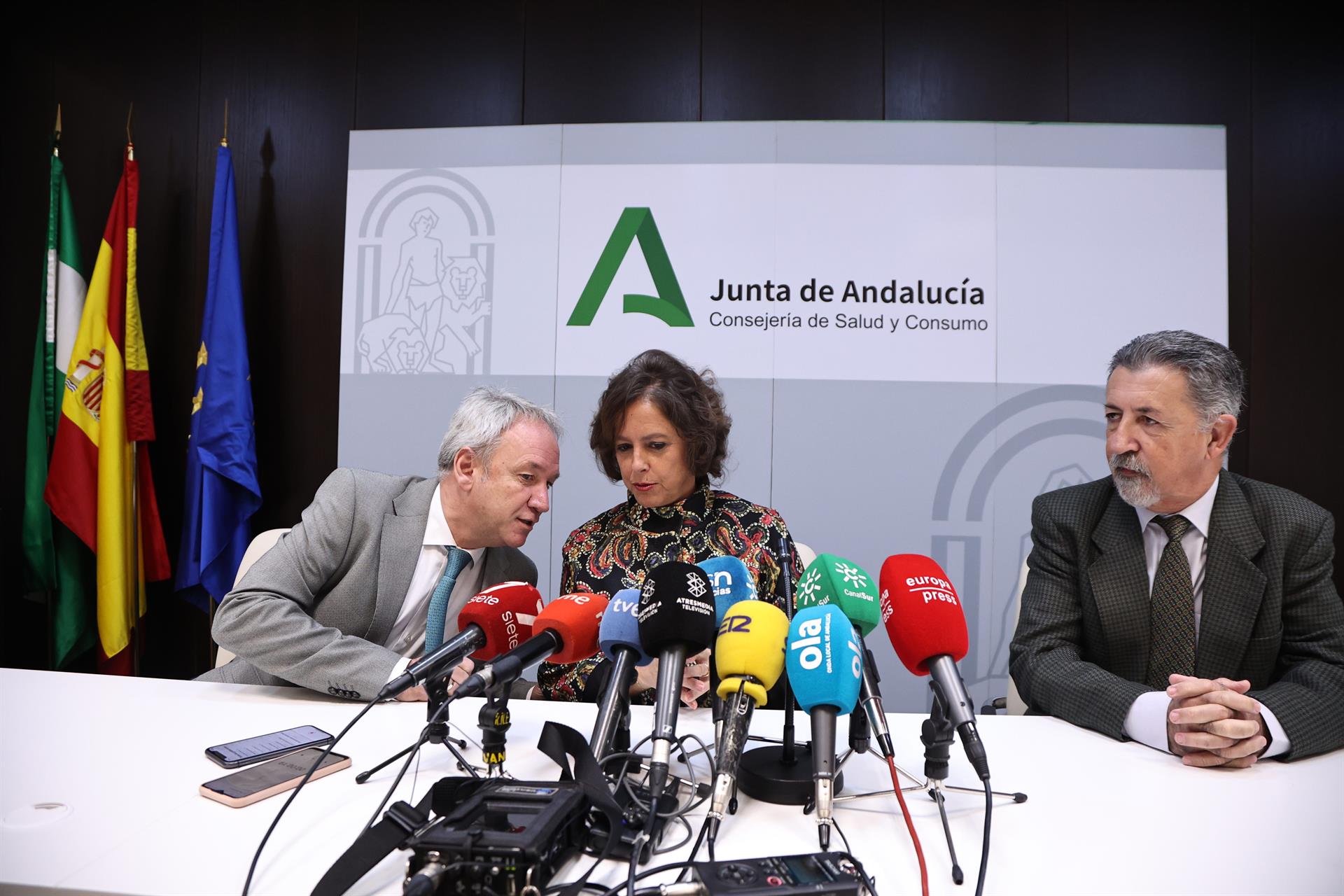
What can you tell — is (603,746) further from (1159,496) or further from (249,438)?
(249,438)

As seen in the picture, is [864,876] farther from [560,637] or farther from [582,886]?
[560,637]

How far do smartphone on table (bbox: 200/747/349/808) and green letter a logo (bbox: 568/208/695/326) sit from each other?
234 cm

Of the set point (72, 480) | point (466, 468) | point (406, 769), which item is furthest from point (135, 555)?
point (406, 769)

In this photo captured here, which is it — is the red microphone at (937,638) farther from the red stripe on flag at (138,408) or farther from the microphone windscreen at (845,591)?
the red stripe on flag at (138,408)

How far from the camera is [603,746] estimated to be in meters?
0.99

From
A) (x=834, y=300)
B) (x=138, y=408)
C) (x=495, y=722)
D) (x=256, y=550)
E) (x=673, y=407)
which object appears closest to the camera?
(x=495, y=722)

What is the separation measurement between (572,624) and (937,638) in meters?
0.51

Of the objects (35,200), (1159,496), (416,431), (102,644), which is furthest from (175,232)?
(1159,496)

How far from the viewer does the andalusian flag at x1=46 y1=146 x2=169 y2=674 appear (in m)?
3.29

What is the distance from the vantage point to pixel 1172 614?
5.52ft

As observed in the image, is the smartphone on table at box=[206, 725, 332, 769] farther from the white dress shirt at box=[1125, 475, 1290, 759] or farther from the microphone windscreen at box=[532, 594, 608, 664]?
the white dress shirt at box=[1125, 475, 1290, 759]

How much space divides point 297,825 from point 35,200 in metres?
4.10

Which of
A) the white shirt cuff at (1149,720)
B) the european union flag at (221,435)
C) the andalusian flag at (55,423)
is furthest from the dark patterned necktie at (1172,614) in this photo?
the andalusian flag at (55,423)

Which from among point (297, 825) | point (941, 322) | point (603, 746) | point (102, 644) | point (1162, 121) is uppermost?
point (1162, 121)
